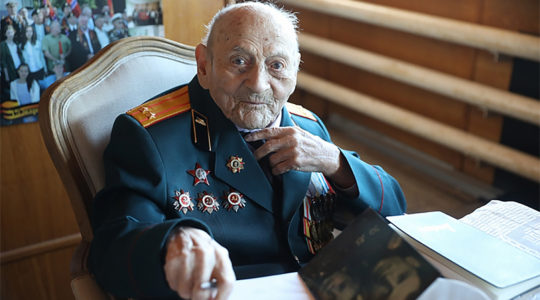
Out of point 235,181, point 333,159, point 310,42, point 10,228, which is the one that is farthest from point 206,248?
point 310,42

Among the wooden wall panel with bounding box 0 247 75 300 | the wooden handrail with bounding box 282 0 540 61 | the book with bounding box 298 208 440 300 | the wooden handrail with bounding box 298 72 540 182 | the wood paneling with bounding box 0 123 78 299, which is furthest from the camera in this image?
the wooden handrail with bounding box 298 72 540 182

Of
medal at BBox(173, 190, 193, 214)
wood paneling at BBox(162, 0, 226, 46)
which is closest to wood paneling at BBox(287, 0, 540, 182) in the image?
wood paneling at BBox(162, 0, 226, 46)

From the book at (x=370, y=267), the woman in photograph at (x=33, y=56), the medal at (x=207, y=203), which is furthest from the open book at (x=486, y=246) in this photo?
the woman in photograph at (x=33, y=56)

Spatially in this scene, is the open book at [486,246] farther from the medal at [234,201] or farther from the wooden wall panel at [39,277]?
the wooden wall panel at [39,277]

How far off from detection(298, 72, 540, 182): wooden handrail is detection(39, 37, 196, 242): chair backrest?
6.24 ft

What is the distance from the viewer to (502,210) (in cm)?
124

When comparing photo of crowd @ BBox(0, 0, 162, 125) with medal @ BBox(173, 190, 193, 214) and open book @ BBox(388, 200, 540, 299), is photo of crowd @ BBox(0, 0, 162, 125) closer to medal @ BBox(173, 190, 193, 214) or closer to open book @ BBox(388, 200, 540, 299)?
medal @ BBox(173, 190, 193, 214)

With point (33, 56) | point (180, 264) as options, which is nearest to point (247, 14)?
point (180, 264)

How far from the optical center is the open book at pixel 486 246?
92cm

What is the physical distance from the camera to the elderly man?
3.96ft

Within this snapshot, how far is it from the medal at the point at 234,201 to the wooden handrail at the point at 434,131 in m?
1.90

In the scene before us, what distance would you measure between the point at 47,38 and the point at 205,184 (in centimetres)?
89

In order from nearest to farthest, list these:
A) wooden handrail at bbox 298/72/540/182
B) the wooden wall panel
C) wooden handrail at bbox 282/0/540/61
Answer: the wooden wall panel, wooden handrail at bbox 282/0/540/61, wooden handrail at bbox 298/72/540/182

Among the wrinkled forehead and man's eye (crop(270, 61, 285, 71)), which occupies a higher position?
the wrinkled forehead
